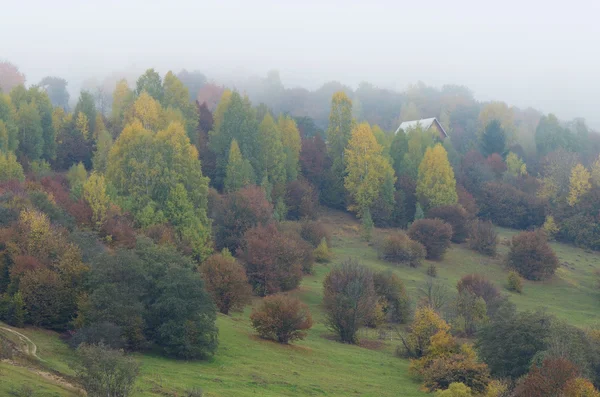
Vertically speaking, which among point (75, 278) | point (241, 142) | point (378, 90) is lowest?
point (75, 278)

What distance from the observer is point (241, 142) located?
76.5m

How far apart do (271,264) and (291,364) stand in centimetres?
1631

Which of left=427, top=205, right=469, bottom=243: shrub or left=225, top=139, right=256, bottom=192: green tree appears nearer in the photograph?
left=225, top=139, right=256, bottom=192: green tree

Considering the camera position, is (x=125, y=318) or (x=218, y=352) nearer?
(x=125, y=318)

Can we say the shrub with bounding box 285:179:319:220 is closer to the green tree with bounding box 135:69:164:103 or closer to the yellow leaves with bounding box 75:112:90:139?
the green tree with bounding box 135:69:164:103

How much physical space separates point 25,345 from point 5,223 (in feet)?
41.6

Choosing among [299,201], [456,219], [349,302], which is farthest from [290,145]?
[349,302]

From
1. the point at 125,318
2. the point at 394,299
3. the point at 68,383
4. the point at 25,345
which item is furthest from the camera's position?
the point at 394,299

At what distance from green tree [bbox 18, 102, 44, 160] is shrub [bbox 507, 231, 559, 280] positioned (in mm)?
47166

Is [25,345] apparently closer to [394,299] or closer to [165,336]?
[165,336]

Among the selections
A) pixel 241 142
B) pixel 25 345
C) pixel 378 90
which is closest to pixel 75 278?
pixel 25 345

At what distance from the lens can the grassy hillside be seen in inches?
1161

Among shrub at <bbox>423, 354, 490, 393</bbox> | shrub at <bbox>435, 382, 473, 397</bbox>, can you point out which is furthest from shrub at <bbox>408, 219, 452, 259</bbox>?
shrub at <bbox>435, 382, 473, 397</bbox>

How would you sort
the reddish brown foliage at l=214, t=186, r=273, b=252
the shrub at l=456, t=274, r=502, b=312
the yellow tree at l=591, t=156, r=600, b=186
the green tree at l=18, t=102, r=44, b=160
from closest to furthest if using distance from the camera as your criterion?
the shrub at l=456, t=274, r=502, b=312, the reddish brown foliage at l=214, t=186, r=273, b=252, the green tree at l=18, t=102, r=44, b=160, the yellow tree at l=591, t=156, r=600, b=186
